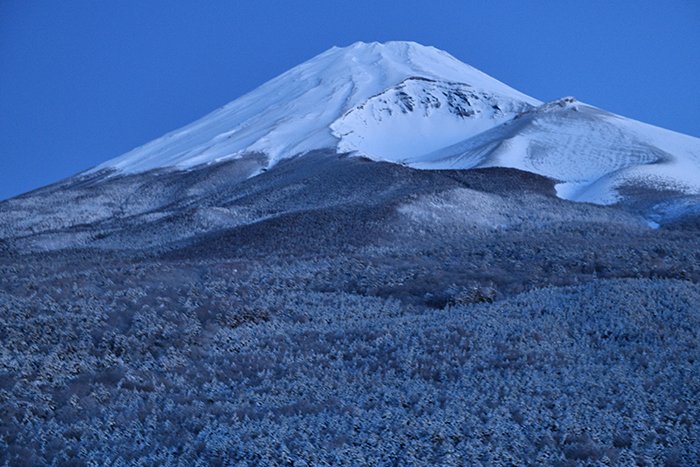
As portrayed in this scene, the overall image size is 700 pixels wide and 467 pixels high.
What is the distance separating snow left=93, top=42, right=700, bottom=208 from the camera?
65312 mm

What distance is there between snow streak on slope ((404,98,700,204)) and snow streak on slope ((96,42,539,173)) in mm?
14939

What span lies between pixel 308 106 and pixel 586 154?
187ft

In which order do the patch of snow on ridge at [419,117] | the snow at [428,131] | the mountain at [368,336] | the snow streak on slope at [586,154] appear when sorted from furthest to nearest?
1. the patch of snow on ridge at [419,117]
2. the snow at [428,131]
3. the snow streak on slope at [586,154]
4. the mountain at [368,336]

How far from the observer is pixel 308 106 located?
114 m

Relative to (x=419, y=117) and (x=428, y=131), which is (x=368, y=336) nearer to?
(x=428, y=131)

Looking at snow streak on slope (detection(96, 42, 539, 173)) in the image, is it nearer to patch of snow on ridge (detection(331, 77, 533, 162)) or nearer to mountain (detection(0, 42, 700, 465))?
patch of snow on ridge (detection(331, 77, 533, 162))

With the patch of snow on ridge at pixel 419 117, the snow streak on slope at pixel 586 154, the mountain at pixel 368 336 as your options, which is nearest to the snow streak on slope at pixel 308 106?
the patch of snow on ridge at pixel 419 117

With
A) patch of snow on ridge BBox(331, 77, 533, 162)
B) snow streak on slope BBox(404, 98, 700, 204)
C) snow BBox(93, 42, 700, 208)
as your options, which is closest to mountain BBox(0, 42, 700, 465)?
snow streak on slope BBox(404, 98, 700, 204)

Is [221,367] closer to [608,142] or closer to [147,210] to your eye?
[147,210]

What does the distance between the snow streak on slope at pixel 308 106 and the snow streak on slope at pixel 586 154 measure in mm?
14939

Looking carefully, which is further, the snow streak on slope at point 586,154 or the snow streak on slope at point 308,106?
the snow streak on slope at point 308,106

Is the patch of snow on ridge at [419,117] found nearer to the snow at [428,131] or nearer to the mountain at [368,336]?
the snow at [428,131]

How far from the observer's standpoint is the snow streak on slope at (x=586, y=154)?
57.3 meters

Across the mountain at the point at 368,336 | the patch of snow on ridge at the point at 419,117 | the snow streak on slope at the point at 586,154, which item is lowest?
the mountain at the point at 368,336
